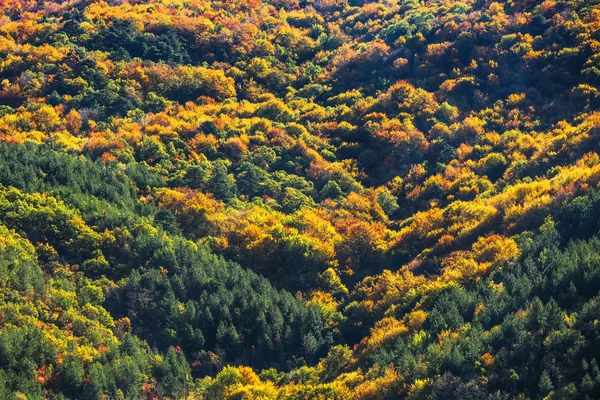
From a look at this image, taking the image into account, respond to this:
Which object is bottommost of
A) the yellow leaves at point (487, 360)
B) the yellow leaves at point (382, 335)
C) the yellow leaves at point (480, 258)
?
the yellow leaves at point (382, 335)

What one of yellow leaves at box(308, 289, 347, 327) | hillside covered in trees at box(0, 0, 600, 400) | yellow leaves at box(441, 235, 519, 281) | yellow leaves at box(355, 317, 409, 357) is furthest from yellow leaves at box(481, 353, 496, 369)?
yellow leaves at box(308, 289, 347, 327)

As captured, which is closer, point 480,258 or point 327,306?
point 480,258

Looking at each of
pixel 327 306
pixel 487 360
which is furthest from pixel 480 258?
pixel 487 360

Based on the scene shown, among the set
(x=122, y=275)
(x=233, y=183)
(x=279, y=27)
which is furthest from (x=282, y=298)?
(x=279, y=27)

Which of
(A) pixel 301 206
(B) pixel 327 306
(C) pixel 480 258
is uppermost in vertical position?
(A) pixel 301 206

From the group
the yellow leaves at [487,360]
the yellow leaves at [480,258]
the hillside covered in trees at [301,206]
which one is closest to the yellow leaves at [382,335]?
the hillside covered in trees at [301,206]

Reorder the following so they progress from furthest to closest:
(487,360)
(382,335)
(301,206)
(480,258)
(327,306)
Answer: (301,206), (327,306), (480,258), (382,335), (487,360)

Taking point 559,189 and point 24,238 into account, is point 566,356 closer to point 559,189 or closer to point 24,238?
point 559,189

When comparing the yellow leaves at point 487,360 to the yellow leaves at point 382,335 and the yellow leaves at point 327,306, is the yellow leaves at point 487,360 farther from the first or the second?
the yellow leaves at point 327,306

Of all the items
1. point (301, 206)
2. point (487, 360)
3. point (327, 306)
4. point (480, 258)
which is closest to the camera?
point (487, 360)

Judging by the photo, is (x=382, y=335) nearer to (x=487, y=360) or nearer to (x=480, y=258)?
(x=480, y=258)
